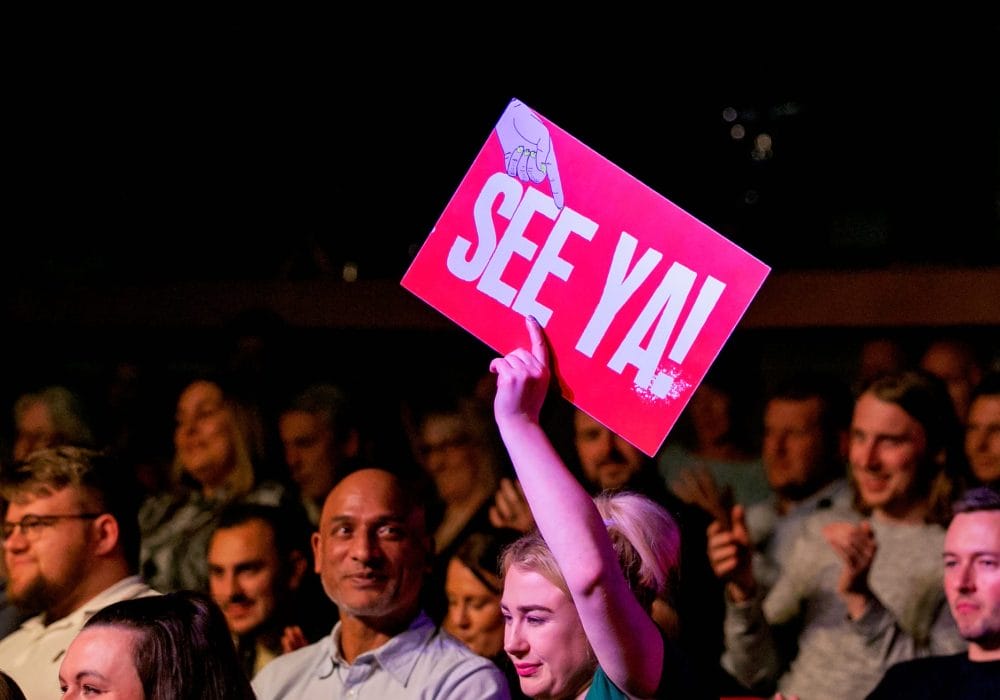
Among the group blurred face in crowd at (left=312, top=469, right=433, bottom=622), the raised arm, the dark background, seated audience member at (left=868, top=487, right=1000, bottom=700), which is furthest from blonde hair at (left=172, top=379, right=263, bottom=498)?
the raised arm

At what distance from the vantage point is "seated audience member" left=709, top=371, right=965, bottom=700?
3379 millimetres

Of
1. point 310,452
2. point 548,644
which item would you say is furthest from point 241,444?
point 548,644

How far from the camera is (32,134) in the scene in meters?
5.52

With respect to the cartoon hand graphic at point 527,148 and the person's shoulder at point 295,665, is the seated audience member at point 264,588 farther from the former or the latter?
the cartoon hand graphic at point 527,148

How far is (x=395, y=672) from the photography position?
296 cm

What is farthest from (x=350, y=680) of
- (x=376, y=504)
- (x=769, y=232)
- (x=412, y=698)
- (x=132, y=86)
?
(x=132, y=86)

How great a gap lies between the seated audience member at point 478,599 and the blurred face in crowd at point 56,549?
823 millimetres

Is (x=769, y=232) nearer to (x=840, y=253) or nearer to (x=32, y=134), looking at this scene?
(x=840, y=253)

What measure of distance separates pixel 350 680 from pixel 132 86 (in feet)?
10.2

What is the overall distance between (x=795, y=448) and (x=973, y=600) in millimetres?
984

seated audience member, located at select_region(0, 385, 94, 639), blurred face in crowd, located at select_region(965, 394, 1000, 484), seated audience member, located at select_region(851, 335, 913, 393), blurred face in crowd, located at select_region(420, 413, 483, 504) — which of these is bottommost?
seated audience member, located at select_region(0, 385, 94, 639)

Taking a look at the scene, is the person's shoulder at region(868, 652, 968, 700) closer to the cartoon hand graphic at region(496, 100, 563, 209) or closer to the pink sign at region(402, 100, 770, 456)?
the pink sign at region(402, 100, 770, 456)

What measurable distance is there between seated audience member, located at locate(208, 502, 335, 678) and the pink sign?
5.11 feet

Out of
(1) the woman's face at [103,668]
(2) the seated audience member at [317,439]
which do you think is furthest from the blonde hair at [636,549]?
(2) the seated audience member at [317,439]
